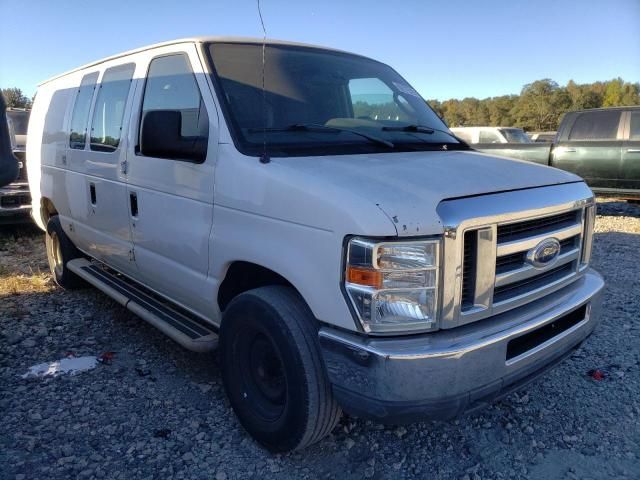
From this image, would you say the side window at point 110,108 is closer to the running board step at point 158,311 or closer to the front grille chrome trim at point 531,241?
the running board step at point 158,311

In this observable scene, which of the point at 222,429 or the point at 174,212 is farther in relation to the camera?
the point at 174,212

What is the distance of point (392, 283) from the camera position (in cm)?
216

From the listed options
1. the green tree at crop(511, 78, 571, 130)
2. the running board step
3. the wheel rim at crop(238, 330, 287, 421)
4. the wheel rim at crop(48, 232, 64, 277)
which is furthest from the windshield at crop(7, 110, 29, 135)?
the green tree at crop(511, 78, 571, 130)

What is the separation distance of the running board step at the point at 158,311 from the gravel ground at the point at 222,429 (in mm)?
394

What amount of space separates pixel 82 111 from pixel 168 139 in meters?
2.32

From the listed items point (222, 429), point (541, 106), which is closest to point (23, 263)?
point (222, 429)

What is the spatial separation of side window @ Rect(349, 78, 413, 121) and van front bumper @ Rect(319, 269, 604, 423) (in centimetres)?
165

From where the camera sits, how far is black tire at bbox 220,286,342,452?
239 cm

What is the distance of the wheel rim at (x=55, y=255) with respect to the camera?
542 cm

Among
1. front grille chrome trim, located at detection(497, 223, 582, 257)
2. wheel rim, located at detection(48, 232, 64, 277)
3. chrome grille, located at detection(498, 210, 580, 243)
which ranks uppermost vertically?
chrome grille, located at detection(498, 210, 580, 243)

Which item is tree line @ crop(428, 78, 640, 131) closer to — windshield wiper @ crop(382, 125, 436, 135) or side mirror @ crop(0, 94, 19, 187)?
windshield wiper @ crop(382, 125, 436, 135)

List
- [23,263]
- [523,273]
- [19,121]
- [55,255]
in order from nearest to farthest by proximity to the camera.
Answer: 1. [523,273]
2. [55,255]
3. [23,263]
4. [19,121]

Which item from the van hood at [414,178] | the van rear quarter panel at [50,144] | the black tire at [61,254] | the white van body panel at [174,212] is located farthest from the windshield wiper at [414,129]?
the black tire at [61,254]

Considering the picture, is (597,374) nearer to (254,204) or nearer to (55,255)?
(254,204)
